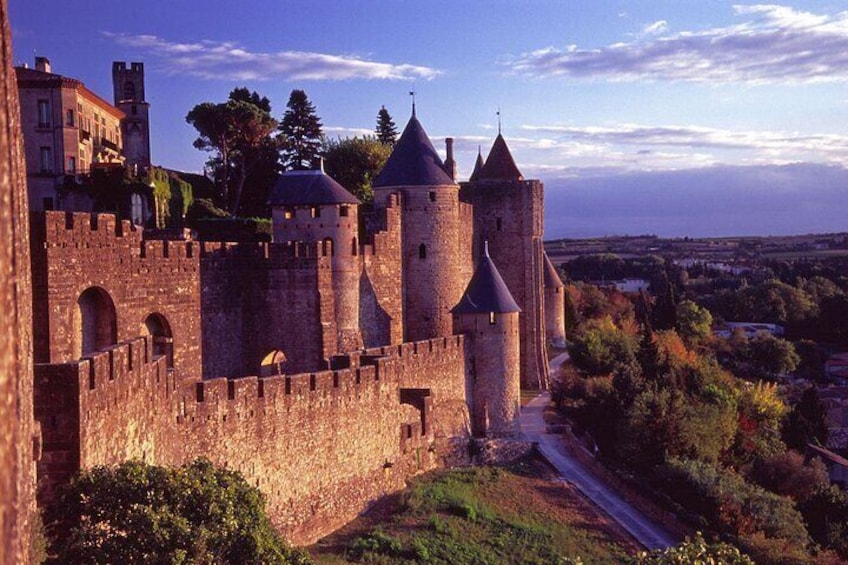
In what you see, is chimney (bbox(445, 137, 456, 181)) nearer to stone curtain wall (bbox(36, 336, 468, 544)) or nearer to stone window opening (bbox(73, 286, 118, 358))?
stone curtain wall (bbox(36, 336, 468, 544))

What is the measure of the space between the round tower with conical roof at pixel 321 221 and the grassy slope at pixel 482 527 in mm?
5397

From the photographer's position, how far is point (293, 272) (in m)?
26.5

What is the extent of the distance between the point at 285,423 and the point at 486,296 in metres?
11.6

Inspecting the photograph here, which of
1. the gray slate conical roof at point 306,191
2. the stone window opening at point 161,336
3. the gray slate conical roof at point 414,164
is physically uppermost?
the gray slate conical roof at point 414,164

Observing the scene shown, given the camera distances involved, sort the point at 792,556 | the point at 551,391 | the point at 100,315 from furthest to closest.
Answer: the point at 551,391, the point at 792,556, the point at 100,315

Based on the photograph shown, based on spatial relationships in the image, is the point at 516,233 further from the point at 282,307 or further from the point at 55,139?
the point at 55,139

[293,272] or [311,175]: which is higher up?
[311,175]

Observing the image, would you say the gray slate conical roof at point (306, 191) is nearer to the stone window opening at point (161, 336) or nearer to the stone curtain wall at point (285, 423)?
the stone curtain wall at point (285, 423)

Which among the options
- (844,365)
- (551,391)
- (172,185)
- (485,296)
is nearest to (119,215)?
(172,185)

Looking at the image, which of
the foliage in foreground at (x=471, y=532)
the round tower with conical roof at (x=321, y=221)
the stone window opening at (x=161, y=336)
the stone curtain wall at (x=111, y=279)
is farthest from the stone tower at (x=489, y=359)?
the stone window opening at (x=161, y=336)

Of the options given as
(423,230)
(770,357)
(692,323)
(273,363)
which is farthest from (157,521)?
(770,357)

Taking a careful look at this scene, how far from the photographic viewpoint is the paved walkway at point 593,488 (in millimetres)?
25750

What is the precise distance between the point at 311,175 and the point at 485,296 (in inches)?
249

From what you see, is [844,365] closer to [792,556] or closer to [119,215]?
[792,556]
